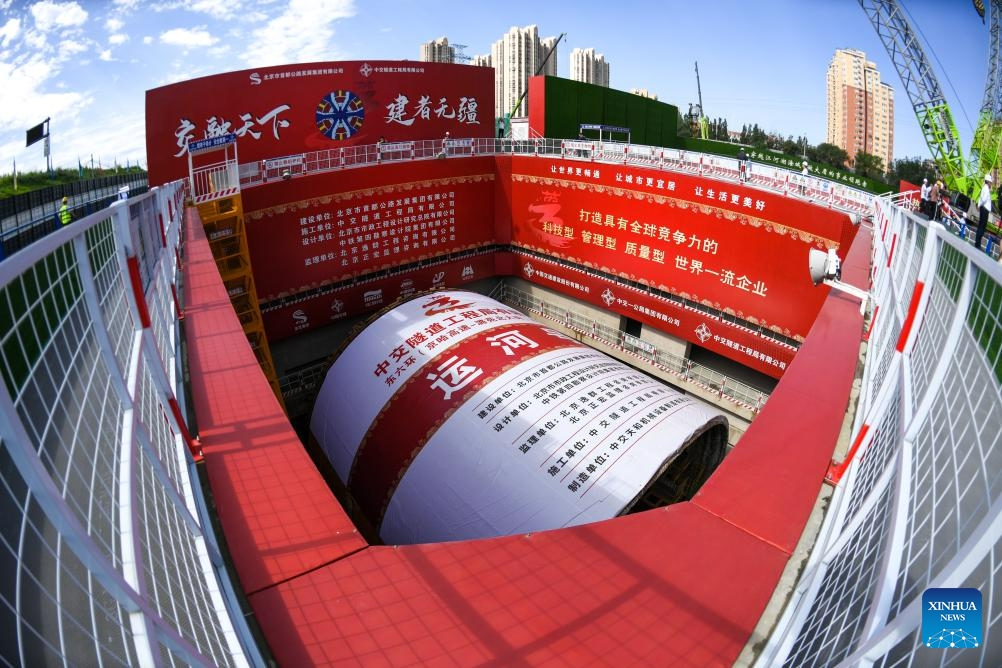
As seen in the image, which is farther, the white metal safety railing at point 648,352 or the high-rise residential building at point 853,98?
the high-rise residential building at point 853,98

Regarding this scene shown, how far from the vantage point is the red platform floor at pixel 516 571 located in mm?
2014

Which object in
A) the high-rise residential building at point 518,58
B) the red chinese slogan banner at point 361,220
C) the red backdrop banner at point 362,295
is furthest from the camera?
the high-rise residential building at point 518,58

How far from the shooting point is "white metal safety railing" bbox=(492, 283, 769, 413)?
12.8 m

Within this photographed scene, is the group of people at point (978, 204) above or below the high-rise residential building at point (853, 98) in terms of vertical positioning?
below

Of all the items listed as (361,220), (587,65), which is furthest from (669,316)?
(587,65)

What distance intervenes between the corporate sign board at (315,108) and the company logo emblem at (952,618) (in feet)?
44.3

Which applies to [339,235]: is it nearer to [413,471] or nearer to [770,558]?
[413,471]

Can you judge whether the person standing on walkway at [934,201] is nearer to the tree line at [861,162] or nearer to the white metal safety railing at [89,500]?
the white metal safety railing at [89,500]

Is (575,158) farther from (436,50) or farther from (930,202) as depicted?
(436,50)

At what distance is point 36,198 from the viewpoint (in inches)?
547

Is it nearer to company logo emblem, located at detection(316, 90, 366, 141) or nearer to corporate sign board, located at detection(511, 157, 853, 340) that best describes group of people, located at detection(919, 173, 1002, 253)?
corporate sign board, located at detection(511, 157, 853, 340)

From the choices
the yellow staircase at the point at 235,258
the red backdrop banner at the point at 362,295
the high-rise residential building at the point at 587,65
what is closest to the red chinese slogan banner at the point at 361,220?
the red backdrop banner at the point at 362,295

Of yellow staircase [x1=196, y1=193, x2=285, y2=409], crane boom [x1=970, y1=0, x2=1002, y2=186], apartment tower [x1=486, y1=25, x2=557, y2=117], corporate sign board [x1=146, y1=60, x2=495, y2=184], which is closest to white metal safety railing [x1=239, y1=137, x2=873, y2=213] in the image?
corporate sign board [x1=146, y1=60, x2=495, y2=184]

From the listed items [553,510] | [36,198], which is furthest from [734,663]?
[36,198]
